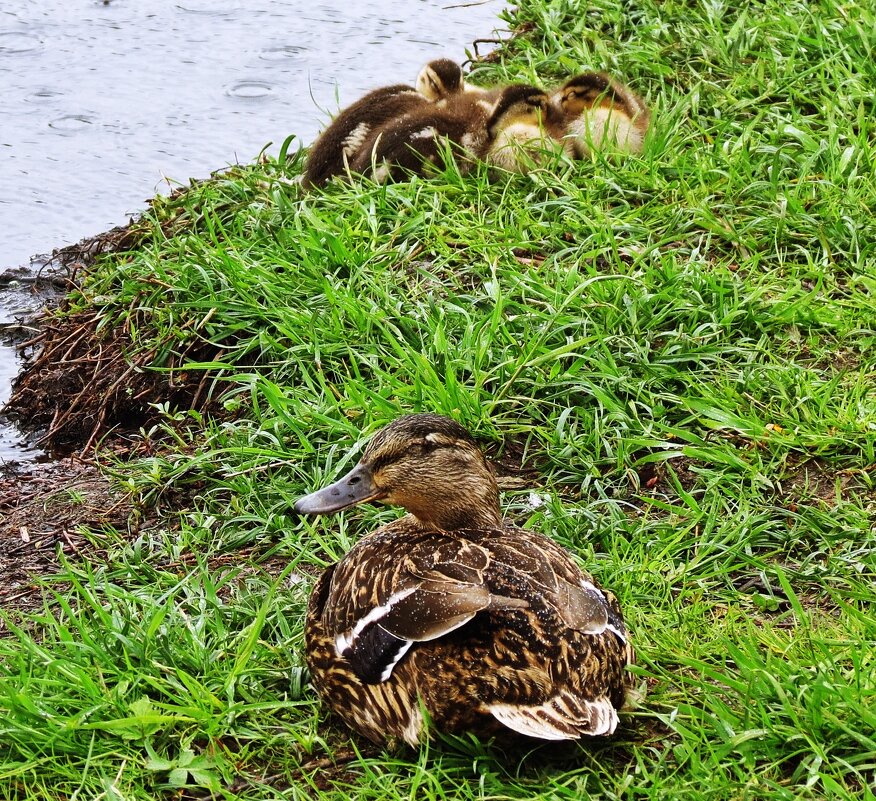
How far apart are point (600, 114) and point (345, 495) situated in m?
2.58

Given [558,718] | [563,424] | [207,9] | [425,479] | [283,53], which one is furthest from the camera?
[207,9]

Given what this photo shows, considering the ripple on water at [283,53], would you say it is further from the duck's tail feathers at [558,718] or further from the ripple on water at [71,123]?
the duck's tail feathers at [558,718]

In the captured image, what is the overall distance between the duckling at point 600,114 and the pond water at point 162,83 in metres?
1.23

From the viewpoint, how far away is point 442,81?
5125mm

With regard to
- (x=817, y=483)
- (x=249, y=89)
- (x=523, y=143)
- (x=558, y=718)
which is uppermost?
(x=523, y=143)

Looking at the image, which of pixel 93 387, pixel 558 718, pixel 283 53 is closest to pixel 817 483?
pixel 558 718

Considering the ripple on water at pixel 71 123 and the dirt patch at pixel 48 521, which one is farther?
the ripple on water at pixel 71 123

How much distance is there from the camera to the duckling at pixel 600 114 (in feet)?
15.6

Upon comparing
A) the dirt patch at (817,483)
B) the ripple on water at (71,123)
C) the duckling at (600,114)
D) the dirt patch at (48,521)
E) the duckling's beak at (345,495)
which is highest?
the duckling at (600,114)

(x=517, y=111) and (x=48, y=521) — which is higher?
(x=517, y=111)

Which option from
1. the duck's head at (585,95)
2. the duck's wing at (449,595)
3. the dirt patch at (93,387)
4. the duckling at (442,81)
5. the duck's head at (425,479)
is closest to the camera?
the duck's wing at (449,595)

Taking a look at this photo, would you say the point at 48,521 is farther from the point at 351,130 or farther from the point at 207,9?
the point at 207,9

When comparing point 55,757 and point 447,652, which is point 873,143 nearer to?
point 447,652

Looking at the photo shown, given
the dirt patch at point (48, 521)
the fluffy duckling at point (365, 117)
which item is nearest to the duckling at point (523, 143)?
the fluffy duckling at point (365, 117)
